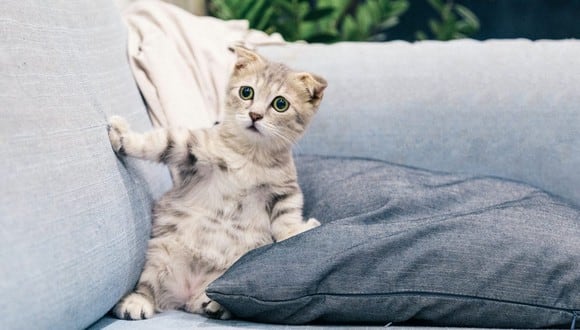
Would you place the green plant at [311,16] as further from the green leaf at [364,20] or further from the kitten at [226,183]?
the kitten at [226,183]

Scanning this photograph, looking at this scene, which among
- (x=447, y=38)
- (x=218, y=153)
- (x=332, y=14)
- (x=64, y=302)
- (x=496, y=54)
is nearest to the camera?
(x=64, y=302)

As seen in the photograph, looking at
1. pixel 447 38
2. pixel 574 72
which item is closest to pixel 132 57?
pixel 574 72

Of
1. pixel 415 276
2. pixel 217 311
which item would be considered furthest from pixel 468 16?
pixel 217 311

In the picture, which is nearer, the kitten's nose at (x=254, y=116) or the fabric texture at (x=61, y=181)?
the fabric texture at (x=61, y=181)

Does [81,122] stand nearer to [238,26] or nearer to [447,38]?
[238,26]

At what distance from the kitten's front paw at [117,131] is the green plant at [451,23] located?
1852 millimetres

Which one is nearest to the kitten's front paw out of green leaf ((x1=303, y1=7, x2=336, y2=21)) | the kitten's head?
the kitten's head

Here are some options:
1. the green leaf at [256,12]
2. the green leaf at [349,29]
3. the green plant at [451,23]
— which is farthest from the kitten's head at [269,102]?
the green plant at [451,23]

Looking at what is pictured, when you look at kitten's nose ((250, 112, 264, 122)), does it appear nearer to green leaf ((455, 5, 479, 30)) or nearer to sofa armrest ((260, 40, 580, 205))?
sofa armrest ((260, 40, 580, 205))

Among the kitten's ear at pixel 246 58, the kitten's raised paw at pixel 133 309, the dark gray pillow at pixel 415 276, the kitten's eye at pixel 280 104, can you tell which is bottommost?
the kitten's raised paw at pixel 133 309

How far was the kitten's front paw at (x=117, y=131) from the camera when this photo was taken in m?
1.19

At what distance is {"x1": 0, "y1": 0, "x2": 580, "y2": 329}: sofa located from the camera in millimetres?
947

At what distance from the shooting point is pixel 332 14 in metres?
2.53

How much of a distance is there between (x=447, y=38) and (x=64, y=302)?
218 centimetres
